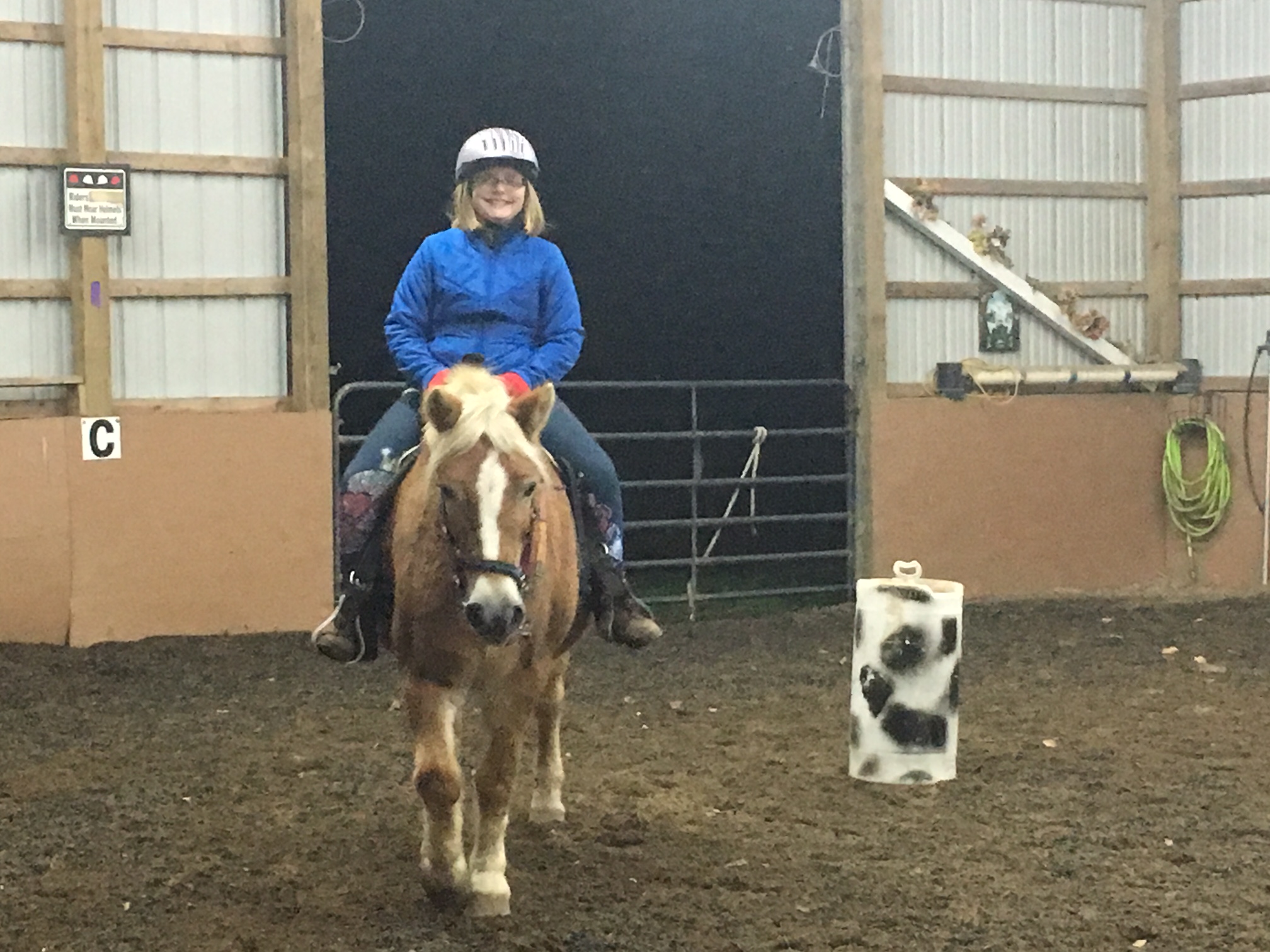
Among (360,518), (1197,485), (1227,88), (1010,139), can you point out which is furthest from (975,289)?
(360,518)

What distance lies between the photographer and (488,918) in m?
3.10

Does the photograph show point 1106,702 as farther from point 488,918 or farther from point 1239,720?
point 488,918

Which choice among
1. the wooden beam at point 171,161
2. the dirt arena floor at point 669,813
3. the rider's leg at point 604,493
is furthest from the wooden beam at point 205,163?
the rider's leg at point 604,493

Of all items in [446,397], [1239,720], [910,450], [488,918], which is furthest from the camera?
[910,450]

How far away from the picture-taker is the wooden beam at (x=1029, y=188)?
8016 mm

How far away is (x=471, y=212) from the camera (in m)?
3.63

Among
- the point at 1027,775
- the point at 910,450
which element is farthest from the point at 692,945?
the point at 910,450

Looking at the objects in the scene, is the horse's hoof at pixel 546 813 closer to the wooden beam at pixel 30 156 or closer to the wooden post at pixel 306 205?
the wooden post at pixel 306 205

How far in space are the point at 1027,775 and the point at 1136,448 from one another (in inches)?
174

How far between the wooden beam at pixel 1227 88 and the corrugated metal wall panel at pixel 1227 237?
55cm

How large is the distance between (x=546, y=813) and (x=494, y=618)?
4.46 feet

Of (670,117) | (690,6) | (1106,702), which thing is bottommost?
(1106,702)

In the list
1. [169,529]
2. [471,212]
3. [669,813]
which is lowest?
[669,813]

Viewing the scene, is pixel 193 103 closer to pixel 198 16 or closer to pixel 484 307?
pixel 198 16
